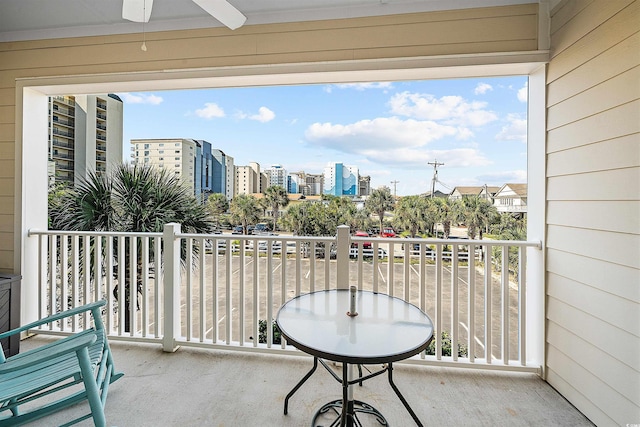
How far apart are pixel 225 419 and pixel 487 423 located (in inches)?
61.4

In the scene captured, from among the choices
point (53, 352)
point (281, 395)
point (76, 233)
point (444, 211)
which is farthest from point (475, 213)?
point (76, 233)

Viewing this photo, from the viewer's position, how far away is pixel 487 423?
1817 mm

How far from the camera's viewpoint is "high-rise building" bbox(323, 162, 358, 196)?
3156mm

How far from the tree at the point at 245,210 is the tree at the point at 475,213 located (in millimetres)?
2028

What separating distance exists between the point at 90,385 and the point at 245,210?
2.00 m

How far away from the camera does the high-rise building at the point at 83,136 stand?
334 cm

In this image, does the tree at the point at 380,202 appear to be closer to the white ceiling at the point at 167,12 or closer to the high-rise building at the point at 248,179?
the high-rise building at the point at 248,179

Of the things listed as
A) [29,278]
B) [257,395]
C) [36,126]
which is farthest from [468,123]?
[29,278]

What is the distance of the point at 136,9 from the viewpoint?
1.69 metres

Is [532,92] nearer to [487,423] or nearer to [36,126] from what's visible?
[487,423]

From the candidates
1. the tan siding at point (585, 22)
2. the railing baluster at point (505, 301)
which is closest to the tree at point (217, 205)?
the railing baluster at point (505, 301)

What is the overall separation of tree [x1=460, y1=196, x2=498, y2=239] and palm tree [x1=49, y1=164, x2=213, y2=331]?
267cm

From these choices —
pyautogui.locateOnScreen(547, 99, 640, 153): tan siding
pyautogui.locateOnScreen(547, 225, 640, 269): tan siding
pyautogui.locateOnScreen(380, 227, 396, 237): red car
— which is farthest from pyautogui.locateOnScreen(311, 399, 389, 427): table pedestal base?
pyautogui.locateOnScreen(547, 99, 640, 153): tan siding

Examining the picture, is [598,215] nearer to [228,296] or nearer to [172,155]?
[228,296]
